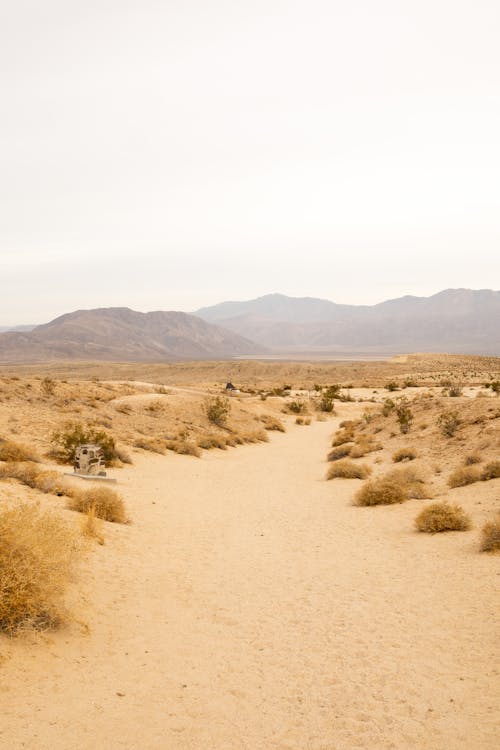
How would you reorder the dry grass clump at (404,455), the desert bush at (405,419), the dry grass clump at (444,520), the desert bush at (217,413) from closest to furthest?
the dry grass clump at (444,520)
the dry grass clump at (404,455)
the desert bush at (405,419)
the desert bush at (217,413)

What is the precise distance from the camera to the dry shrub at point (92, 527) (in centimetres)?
1012

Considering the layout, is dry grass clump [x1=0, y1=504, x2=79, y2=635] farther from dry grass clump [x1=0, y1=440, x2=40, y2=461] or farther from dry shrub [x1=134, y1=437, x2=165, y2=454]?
dry shrub [x1=134, y1=437, x2=165, y2=454]

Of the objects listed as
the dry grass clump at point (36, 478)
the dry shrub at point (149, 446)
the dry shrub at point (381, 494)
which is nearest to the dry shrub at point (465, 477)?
the dry shrub at point (381, 494)

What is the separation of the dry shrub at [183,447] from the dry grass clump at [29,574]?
16.6 metres

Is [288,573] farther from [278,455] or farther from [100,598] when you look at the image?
[278,455]

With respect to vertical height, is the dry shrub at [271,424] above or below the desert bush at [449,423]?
below

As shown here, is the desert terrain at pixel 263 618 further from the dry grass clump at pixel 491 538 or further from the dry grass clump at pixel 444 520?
the dry grass clump at pixel 491 538

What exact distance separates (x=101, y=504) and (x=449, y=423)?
15041 mm

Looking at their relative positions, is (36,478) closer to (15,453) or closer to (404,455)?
(15,453)

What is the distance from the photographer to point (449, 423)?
21984mm

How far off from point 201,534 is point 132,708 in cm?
695

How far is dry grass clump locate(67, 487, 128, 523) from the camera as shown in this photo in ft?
38.2

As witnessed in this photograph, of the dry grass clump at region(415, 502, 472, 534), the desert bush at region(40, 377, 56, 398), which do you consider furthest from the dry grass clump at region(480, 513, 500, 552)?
the desert bush at region(40, 377, 56, 398)

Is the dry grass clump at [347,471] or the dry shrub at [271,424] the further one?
the dry shrub at [271,424]
